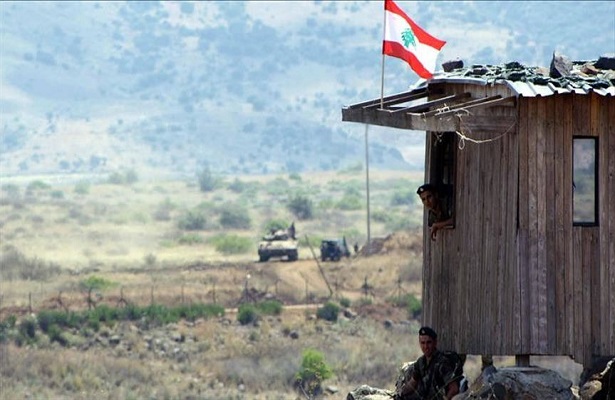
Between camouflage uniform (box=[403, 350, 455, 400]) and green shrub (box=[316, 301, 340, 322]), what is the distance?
31666 millimetres

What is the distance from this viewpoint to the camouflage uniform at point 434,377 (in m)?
20.1

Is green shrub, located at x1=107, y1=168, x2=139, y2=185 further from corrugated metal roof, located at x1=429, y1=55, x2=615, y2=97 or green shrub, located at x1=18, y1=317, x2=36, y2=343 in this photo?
corrugated metal roof, located at x1=429, y1=55, x2=615, y2=97

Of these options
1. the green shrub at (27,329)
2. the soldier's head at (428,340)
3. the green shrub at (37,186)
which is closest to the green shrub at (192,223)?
the green shrub at (37,186)

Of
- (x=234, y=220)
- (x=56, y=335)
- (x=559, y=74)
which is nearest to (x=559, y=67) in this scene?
(x=559, y=74)

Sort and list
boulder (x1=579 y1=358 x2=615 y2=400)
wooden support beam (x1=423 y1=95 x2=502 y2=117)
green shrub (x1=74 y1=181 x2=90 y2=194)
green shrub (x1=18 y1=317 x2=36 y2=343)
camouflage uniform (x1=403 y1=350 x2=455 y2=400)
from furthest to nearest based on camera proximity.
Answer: green shrub (x1=74 y1=181 x2=90 y2=194) → green shrub (x1=18 y1=317 x2=36 y2=343) → camouflage uniform (x1=403 y1=350 x2=455 y2=400) → wooden support beam (x1=423 y1=95 x2=502 y2=117) → boulder (x1=579 y1=358 x2=615 y2=400)

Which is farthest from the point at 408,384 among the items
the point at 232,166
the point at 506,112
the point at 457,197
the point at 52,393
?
the point at 232,166

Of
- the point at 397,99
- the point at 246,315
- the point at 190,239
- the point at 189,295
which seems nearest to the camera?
the point at 397,99

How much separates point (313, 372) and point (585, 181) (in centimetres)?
2024

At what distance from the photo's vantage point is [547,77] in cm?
1917

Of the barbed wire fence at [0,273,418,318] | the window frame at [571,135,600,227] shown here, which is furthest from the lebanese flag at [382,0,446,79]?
the barbed wire fence at [0,273,418,318]

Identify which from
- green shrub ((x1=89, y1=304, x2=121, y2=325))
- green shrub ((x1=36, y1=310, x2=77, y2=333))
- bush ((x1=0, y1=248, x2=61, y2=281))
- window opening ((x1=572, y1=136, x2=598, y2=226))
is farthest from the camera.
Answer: bush ((x1=0, y1=248, x2=61, y2=281))

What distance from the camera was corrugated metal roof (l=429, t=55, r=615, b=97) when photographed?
18609mm

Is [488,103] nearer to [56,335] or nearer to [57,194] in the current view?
[56,335]

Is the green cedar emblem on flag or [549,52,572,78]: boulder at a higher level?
the green cedar emblem on flag
